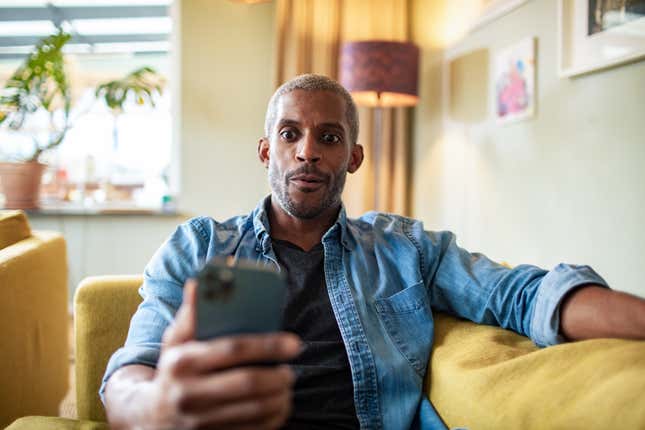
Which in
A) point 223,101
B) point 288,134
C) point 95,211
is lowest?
point 95,211

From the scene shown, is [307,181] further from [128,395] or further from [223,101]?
[223,101]

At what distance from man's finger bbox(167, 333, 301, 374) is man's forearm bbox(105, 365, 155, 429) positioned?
0.11 metres

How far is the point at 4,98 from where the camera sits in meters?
3.23

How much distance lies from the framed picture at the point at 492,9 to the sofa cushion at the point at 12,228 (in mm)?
1955

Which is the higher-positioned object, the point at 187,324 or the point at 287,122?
the point at 287,122

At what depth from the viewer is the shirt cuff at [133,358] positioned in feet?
3.00

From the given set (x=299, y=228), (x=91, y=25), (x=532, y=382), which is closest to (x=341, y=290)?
(x=299, y=228)

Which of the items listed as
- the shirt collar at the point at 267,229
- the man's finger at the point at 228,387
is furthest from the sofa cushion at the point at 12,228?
the man's finger at the point at 228,387

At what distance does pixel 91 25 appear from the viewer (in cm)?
405

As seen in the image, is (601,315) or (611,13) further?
(611,13)

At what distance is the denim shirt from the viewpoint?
3.44 ft

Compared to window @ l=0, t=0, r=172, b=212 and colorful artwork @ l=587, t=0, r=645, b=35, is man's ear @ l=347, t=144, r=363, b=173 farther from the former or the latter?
window @ l=0, t=0, r=172, b=212

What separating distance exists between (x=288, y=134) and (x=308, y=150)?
0.07 metres

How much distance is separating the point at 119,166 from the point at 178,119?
581 millimetres
